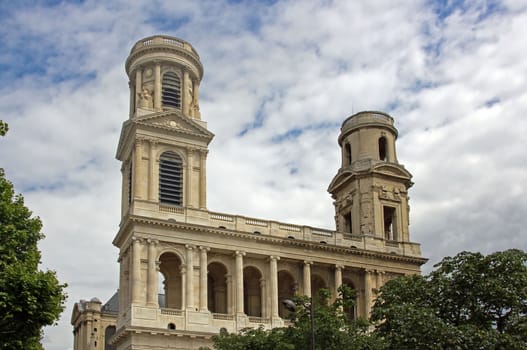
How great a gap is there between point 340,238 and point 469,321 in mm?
Answer: 24647

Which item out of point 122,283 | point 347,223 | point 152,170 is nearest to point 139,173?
point 152,170

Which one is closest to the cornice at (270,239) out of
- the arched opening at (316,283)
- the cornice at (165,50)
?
the arched opening at (316,283)

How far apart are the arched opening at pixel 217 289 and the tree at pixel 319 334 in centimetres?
1589

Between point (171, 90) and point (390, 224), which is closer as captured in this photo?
point (171, 90)

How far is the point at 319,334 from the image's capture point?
40969 mm

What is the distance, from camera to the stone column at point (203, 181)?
59.6 m

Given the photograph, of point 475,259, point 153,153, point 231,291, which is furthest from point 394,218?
point 475,259

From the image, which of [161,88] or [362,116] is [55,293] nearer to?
[161,88]

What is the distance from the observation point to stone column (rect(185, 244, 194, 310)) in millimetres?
55438

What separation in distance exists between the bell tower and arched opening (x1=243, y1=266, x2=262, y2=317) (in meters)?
6.75

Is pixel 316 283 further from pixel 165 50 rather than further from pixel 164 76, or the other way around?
pixel 165 50

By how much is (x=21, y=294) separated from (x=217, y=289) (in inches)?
1219

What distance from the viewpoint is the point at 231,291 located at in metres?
58.2

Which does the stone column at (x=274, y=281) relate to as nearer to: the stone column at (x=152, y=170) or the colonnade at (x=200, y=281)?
the colonnade at (x=200, y=281)
